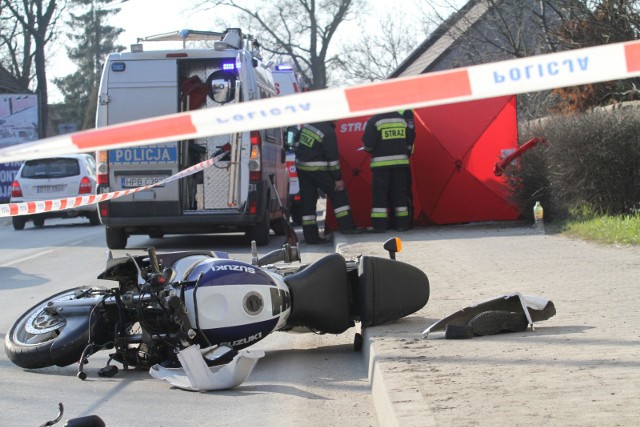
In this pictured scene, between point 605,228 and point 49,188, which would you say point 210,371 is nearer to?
point 605,228

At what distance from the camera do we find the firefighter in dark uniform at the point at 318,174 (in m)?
15.2

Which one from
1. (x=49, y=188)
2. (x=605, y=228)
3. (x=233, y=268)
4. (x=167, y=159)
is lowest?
(x=605, y=228)

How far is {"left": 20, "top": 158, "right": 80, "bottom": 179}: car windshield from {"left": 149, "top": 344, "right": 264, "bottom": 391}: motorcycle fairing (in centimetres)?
1707

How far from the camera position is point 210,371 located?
6.13 meters

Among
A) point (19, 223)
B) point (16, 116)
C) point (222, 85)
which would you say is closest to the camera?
point (222, 85)

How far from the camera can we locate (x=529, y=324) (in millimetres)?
6859

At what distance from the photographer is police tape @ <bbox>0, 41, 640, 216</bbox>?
13.2ft

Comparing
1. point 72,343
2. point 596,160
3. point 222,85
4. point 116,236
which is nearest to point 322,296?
point 72,343

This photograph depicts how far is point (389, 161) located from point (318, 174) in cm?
106

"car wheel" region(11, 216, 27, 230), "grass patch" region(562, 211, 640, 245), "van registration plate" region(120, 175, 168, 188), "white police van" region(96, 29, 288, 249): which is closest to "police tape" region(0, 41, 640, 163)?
"grass patch" region(562, 211, 640, 245)

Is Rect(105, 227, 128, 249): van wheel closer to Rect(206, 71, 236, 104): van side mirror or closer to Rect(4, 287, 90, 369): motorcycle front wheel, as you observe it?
Rect(206, 71, 236, 104): van side mirror

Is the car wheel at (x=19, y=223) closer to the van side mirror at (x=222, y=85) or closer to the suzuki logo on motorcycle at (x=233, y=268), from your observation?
the van side mirror at (x=222, y=85)

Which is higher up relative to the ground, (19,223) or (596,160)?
(596,160)

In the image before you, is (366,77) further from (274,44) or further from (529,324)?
(529,324)
